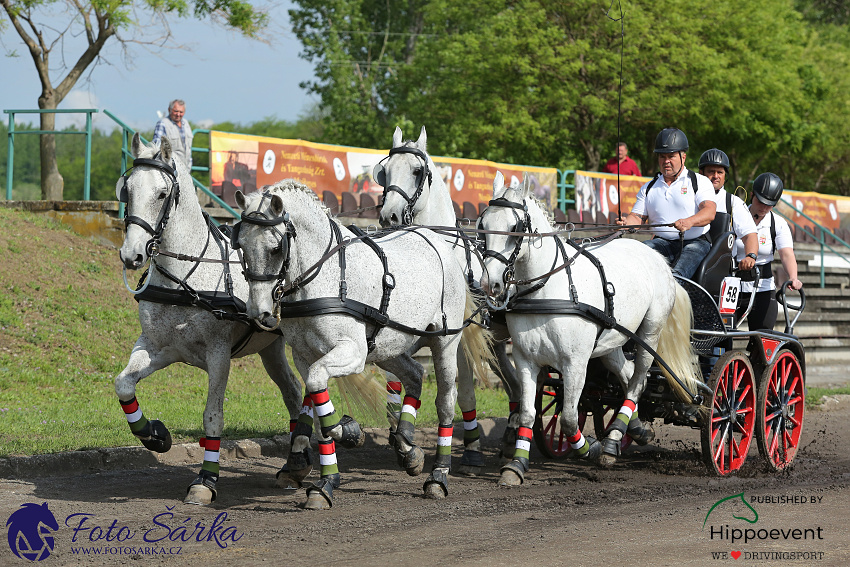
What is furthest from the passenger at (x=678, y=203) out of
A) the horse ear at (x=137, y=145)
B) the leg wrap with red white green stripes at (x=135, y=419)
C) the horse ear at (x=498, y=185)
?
the leg wrap with red white green stripes at (x=135, y=419)

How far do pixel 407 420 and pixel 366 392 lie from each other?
1.23 feet

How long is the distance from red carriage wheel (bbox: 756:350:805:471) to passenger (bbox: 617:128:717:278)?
121cm

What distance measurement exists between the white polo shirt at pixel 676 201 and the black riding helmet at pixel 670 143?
0.90ft

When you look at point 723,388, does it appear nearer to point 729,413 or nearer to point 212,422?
point 729,413

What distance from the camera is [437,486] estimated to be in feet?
22.0

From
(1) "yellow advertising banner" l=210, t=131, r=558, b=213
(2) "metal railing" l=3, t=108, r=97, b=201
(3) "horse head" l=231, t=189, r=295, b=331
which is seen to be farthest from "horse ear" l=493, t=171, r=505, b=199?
(2) "metal railing" l=3, t=108, r=97, b=201

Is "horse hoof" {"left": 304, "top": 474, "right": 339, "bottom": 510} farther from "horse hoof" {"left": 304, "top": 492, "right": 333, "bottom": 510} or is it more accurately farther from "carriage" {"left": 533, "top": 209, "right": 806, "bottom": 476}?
"carriage" {"left": 533, "top": 209, "right": 806, "bottom": 476}

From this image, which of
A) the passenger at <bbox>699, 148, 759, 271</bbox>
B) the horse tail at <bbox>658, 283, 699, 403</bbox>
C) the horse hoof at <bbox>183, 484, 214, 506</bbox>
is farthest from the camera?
the passenger at <bbox>699, 148, 759, 271</bbox>

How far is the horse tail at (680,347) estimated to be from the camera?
25.3ft

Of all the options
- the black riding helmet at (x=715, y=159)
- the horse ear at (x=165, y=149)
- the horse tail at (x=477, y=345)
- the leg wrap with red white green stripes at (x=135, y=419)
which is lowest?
the leg wrap with red white green stripes at (x=135, y=419)

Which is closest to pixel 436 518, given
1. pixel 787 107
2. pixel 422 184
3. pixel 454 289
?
pixel 454 289

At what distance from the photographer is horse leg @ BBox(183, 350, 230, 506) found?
245 inches

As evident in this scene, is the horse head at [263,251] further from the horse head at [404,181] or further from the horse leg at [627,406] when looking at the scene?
the horse leg at [627,406]

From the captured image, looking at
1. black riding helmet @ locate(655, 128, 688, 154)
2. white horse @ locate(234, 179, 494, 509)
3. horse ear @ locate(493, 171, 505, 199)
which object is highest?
black riding helmet @ locate(655, 128, 688, 154)
